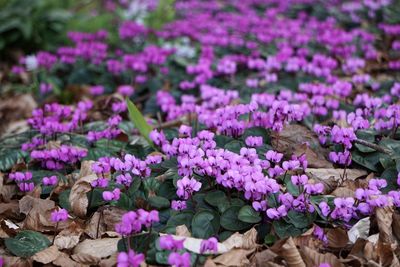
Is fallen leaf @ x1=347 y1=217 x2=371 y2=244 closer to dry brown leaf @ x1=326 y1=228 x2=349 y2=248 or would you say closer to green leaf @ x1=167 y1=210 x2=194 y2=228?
dry brown leaf @ x1=326 y1=228 x2=349 y2=248

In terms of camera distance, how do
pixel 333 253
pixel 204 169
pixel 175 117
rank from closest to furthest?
1. pixel 333 253
2. pixel 204 169
3. pixel 175 117

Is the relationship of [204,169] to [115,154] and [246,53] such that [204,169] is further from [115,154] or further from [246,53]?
[246,53]

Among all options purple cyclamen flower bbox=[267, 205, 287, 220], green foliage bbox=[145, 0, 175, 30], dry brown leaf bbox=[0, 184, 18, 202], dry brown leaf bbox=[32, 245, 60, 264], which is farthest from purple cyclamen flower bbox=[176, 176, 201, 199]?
green foliage bbox=[145, 0, 175, 30]

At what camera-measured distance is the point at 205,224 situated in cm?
196

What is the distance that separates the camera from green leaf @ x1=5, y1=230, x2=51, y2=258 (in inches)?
76.2

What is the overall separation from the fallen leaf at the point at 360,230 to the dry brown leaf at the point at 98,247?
33.3 inches

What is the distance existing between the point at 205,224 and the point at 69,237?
0.53 m

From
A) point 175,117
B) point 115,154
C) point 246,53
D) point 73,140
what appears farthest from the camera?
point 246,53

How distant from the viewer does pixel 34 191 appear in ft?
7.89

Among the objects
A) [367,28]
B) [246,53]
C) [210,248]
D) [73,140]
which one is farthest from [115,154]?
[367,28]

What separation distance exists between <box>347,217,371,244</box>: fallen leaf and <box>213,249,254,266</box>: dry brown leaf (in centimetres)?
39

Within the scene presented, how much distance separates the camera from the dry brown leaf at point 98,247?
6.40ft

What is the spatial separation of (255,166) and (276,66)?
2.07 meters

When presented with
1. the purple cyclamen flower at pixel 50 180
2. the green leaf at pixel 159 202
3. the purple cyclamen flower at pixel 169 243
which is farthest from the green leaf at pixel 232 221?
the purple cyclamen flower at pixel 50 180
